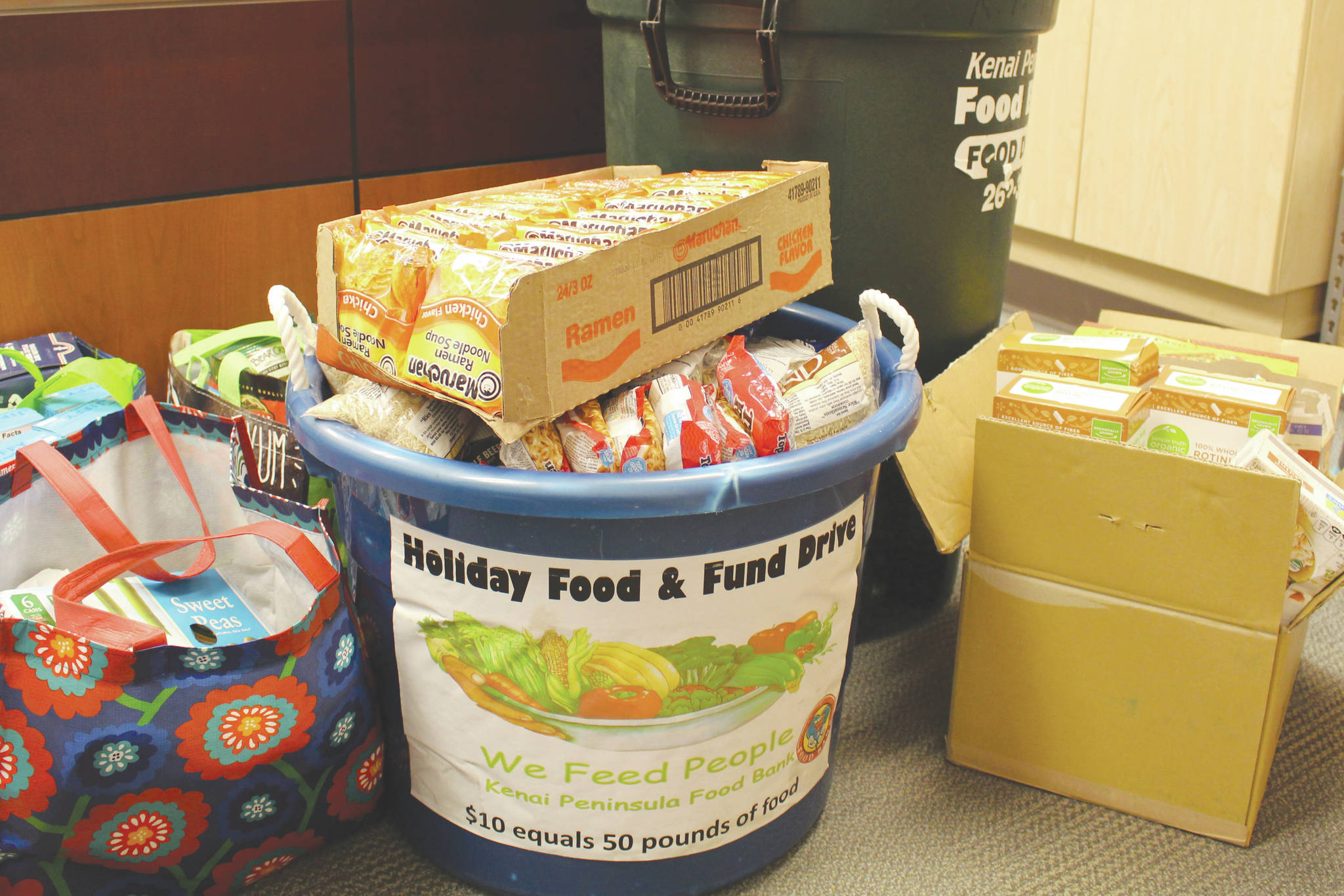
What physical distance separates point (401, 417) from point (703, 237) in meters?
0.29

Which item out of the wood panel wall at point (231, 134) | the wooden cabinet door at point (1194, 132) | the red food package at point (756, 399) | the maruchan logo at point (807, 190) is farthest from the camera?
the wooden cabinet door at point (1194, 132)

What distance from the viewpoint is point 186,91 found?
1429mm

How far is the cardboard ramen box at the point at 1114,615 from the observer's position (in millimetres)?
1033

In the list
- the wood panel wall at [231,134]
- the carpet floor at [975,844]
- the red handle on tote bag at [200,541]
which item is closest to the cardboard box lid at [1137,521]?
the carpet floor at [975,844]

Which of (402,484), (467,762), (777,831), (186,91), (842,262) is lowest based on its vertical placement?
(777,831)

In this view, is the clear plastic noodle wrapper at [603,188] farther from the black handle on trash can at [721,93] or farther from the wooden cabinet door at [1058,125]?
the wooden cabinet door at [1058,125]

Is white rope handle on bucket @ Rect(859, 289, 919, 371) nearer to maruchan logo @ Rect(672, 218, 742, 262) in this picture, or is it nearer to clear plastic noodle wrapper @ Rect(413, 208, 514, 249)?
maruchan logo @ Rect(672, 218, 742, 262)

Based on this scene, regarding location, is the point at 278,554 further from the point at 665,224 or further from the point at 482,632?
the point at 665,224

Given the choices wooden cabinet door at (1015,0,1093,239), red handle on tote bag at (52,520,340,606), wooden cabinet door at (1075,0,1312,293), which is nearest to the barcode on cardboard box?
red handle on tote bag at (52,520,340,606)

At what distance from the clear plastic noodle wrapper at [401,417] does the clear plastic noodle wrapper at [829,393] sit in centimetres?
28

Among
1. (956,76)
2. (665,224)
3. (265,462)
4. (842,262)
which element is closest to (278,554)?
(265,462)

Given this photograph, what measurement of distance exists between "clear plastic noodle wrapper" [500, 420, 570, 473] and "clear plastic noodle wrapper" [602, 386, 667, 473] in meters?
0.05

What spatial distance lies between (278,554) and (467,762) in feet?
0.96

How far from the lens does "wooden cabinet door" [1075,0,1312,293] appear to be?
2234mm
